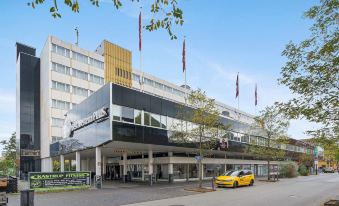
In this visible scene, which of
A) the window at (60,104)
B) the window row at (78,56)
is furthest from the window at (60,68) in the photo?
the window at (60,104)

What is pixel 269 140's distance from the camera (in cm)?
4606

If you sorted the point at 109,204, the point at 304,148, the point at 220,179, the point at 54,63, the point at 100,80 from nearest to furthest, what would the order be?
1. the point at 109,204
2. the point at 220,179
3. the point at 54,63
4. the point at 100,80
5. the point at 304,148

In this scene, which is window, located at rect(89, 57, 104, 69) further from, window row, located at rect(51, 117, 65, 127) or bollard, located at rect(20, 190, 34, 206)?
bollard, located at rect(20, 190, 34, 206)

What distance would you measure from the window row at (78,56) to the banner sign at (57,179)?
35.3 metres

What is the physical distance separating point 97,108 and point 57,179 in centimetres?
718

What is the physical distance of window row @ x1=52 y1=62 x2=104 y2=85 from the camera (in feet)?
199

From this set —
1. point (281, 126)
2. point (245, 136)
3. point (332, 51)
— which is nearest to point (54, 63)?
point (245, 136)

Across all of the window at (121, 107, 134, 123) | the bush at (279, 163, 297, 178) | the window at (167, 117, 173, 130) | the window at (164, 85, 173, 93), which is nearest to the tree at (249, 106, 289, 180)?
the bush at (279, 163, 297, 178)

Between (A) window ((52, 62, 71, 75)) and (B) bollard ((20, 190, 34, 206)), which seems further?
(A) window ((52, 62, 71, 75))

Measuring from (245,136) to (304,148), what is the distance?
43.5 metres

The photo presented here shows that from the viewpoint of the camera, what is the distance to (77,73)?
63781 millimetres

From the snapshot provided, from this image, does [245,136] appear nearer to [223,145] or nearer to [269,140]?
[269,140]

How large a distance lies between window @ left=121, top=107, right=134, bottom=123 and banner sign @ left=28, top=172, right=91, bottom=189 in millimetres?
5764

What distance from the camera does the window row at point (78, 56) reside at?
60834mm
